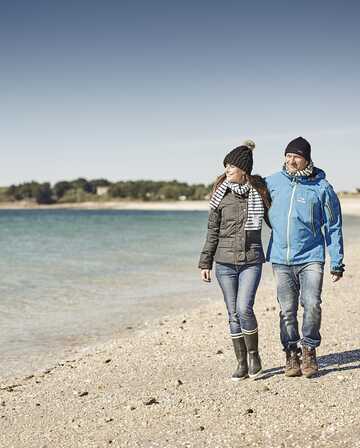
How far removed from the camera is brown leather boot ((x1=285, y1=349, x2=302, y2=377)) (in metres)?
5.82

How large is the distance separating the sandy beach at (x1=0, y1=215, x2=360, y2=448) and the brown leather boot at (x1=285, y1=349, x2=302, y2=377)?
93mm

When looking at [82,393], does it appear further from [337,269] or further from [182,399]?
[337,269]

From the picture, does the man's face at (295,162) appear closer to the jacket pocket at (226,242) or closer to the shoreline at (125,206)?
the jacket pocket at (226,242)

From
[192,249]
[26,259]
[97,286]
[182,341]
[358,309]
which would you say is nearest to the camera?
[182,341]

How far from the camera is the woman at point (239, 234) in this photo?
562 centimetres

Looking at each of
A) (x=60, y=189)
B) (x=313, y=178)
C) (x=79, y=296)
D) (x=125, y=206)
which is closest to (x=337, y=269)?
(x=313, y=178)

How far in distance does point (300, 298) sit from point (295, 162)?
130 centimetres

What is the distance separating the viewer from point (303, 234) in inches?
222

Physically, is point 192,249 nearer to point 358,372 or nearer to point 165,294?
point 165,294

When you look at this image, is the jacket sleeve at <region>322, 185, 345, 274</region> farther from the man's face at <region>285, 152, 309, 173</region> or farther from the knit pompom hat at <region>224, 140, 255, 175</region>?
the knit pompom hat at <region>224, 140, 255, 175</region>

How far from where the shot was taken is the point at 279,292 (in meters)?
5.86

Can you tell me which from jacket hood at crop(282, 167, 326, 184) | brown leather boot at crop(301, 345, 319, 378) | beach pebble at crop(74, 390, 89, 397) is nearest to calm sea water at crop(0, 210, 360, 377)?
beach pebble at crop(74, 390, 89, 397)

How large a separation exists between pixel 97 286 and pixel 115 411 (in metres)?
10.00

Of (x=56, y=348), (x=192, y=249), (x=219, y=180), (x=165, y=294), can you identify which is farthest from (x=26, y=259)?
(x=219, y=180)
